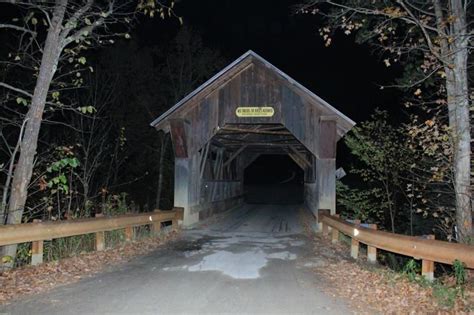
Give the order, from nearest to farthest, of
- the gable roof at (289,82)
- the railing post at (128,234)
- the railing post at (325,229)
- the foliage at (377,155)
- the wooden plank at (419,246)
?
the wooden plank at (419,246)
the railing post at (128,234)
the railing post at (325,229)
the foliage at (377,155)
the gable roof at (289,82)

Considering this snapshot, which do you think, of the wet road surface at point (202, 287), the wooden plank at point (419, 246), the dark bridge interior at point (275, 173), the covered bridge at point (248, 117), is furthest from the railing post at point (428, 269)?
the dark bridge interior at point (275, 173)

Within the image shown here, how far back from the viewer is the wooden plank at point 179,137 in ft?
46.5

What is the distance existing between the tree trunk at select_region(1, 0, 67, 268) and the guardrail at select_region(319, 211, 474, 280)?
5.91 metres

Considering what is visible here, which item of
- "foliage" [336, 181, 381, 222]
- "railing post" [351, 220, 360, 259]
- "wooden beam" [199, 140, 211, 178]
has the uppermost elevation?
"wooden beam" [199, 140, 211, 178]

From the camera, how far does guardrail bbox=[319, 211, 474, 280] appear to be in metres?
5.45

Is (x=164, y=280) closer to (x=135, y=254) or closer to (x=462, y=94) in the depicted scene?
(x=135, y=254)

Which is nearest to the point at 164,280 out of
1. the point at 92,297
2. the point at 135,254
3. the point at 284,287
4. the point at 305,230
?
the point at 92,297

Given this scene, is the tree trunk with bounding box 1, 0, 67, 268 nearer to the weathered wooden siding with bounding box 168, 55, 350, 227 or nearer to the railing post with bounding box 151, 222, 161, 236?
the railing post with bounding box 151, 222, 161, 236

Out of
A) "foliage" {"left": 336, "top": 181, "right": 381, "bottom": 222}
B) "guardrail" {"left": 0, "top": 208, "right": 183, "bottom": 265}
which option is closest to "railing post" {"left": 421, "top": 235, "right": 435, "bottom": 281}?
"guardrail" {"left": 0, "top": 208, "right": 183, "bottom": 265}

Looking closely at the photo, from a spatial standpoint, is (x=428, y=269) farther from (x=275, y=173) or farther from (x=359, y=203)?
(x=275, y=173)

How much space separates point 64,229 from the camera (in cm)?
739

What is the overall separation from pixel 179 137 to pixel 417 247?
928 centimetres

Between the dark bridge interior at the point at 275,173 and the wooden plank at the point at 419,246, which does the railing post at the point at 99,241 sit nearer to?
the wooden plank at the point at 419,246

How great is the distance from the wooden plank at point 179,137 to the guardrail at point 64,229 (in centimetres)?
353
